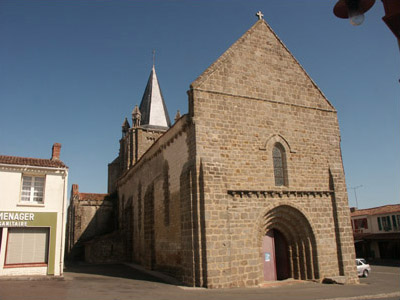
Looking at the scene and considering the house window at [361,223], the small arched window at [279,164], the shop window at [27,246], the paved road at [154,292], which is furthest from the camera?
the house window at [361,223]

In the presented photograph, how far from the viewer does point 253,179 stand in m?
14.7

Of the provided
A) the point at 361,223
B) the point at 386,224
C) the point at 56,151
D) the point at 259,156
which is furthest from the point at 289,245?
the point at 361,223

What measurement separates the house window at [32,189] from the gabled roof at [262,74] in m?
8.85

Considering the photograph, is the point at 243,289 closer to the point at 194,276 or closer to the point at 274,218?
the point at 194,276

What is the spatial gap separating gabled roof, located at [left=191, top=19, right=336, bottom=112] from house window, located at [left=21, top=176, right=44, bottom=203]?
8.85 metres

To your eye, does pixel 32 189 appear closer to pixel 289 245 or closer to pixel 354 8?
pixel 289 245

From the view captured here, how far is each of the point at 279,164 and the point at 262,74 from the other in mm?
4442

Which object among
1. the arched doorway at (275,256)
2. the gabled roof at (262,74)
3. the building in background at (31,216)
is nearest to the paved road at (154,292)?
the arched doorway at (275,256)

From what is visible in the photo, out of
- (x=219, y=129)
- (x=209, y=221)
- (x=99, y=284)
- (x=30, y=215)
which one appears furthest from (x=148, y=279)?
(x=219, y=129)

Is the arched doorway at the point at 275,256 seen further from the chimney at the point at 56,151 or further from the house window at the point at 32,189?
the chimney at the point at 56,151

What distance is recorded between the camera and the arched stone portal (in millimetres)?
15000

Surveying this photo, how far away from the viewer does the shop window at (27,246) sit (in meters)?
15.0

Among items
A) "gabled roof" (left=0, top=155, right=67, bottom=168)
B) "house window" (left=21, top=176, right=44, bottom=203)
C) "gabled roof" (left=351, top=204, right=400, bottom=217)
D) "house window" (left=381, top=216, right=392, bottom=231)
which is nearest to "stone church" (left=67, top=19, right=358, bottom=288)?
"gabled roof" (left=0, top=155, right=67, bottom=168)

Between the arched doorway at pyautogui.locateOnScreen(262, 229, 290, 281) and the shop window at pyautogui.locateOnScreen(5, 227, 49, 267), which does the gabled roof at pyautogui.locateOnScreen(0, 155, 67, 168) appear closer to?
the shop window at pyautogui.locateOnScreen(5, 227, 49, 267)
